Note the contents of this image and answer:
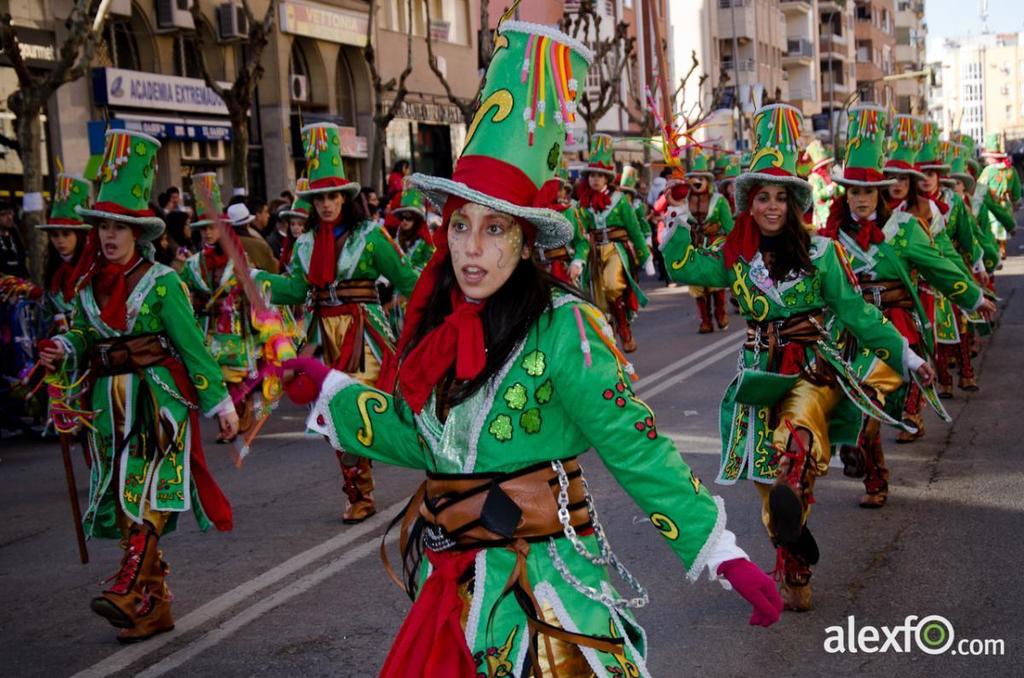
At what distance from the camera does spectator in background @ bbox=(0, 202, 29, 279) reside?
43.1 feet

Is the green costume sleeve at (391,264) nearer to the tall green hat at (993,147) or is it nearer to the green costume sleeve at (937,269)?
the green costume sleeve at (937,269)

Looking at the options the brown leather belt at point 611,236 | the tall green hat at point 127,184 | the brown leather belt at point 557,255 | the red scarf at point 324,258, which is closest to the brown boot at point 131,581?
the tall green hat at point 127,184

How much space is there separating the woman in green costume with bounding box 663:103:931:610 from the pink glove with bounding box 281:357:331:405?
9.79 feet

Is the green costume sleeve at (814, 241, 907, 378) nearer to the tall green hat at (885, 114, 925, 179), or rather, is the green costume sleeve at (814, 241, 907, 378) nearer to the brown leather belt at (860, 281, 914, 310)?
the brown leather belt at (860, 281, 914, 310)

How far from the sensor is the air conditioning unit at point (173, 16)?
2444 cm

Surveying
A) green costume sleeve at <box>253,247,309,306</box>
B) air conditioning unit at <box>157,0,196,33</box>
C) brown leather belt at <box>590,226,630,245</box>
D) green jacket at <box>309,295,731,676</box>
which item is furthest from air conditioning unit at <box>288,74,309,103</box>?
green jacket at <box>309,295,731,676</box>

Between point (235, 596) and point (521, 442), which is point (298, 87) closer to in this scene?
point (235, 596)

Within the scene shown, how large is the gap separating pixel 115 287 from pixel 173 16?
1941 cm

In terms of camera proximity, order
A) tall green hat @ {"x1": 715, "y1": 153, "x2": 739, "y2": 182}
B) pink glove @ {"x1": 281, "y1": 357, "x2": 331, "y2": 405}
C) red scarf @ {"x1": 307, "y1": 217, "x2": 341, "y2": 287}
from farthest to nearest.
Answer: tall green hat @ {"x1": 715, "y1": 153, "x2": 739, "y2": 182} → red scarf @ {"x1": 307, "y1": 217, "x2": 341, "y2": 287} → pink glove @ {"x1": 281, "y1": 357, "x2": 331, "y2": 405}

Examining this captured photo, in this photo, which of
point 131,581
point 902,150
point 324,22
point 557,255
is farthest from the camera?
point 324,22

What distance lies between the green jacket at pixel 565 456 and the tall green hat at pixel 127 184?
10.8 ft

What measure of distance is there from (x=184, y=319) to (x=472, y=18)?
110 feet

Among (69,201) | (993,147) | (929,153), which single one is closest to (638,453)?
(69,201)

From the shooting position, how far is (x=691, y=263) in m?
6.74
